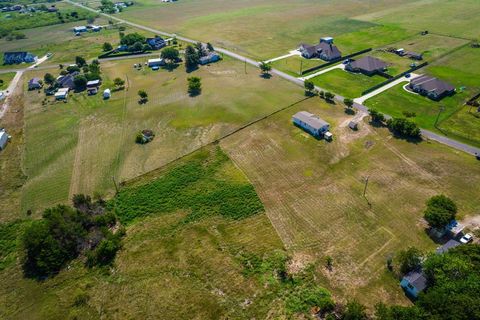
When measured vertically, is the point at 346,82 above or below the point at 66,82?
below

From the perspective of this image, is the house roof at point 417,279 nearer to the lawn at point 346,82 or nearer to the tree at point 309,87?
the lawn at point 346,82

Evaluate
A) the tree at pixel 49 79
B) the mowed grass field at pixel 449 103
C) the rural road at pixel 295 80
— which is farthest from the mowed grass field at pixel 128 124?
the mowed grass field at pixel 449 103

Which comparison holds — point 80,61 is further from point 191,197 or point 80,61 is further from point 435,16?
point 435,16

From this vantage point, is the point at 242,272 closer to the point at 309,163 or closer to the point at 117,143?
the point at 309,163

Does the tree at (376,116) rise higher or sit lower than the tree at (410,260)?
higher

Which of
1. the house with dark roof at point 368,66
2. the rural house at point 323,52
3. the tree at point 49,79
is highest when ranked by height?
the rural house at point 323,52

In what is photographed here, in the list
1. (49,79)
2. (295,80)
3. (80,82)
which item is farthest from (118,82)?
(295,80)

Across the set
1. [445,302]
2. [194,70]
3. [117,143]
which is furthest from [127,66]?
[445,302]
